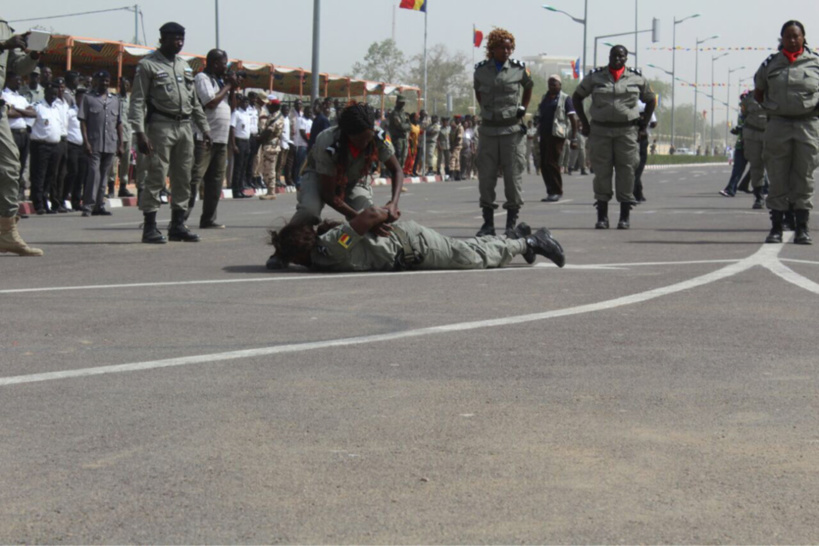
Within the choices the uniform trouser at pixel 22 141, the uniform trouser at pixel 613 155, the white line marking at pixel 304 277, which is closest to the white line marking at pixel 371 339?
the white line marking at pixel 304 277

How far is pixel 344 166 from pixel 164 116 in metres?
2.86

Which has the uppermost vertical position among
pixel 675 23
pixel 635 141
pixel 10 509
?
pixel 675 23

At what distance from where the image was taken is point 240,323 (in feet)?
25.1

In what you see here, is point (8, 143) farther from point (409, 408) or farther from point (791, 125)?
point (409, 408)

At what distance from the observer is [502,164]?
14039 mm

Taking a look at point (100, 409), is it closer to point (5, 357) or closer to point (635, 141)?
point (5, 357)

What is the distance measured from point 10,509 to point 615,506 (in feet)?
5.54

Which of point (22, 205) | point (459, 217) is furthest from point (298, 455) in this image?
point (22, 205)

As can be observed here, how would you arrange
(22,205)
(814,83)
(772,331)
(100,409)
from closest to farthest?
(100,409)
(772,331)
(814,83)
(22,205)

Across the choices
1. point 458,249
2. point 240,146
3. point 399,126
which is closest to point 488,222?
point 458,249

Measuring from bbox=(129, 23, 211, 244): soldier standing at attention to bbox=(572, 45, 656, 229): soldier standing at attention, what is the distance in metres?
4.27

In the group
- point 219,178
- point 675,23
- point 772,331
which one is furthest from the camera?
point 675,23

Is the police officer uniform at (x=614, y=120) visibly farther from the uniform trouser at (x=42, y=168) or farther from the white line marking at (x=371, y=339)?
the uniform trouser at (x=42, y=168)

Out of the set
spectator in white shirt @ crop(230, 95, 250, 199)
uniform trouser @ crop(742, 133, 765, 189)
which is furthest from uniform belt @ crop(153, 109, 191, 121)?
spectator in white shirt @ crop(230, 95, 250, 199)
